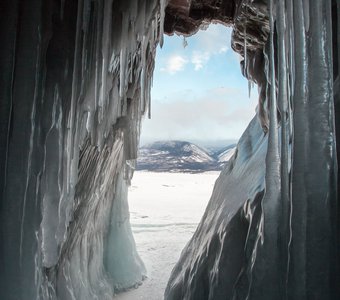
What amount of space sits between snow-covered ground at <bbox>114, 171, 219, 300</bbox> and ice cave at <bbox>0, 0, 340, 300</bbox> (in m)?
2.51

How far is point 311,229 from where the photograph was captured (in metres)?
2.09

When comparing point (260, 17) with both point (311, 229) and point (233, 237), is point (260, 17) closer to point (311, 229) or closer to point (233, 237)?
point (233, 237)

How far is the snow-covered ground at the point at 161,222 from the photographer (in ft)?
23.5

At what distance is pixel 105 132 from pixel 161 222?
10.3 m

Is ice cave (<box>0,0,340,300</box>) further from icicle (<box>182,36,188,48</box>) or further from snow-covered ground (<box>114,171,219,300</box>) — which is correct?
snow-covered ground (<box>114,171,219,300</box>)

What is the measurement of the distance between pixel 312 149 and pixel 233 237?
188cm

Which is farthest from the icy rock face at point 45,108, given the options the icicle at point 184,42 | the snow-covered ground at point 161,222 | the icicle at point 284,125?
the snow-covered ground at point 161,222

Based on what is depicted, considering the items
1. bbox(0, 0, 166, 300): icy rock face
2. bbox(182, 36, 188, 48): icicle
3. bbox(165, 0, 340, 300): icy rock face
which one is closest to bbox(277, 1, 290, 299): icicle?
bbox(165, 0, 340, 300): icy rock face

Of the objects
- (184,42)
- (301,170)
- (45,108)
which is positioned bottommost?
(301,170)

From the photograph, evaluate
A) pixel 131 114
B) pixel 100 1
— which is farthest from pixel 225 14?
pixel 100 1

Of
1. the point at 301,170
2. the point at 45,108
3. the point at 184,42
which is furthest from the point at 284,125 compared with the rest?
the point at 184,42

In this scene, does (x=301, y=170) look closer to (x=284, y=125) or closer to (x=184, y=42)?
(x=284, y=125)

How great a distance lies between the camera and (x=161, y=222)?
14.5 metres

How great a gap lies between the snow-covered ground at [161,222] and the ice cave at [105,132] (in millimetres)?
2512
